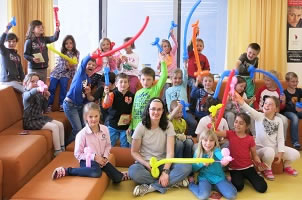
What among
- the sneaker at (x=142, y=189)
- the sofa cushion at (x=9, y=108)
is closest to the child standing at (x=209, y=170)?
the sneaker at (x=142, y=189)

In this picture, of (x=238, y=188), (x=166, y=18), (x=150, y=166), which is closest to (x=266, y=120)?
(x=238, y=188)

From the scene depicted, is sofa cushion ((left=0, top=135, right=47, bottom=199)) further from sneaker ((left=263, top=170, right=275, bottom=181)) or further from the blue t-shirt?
sneaker ((left=263, top=170, right=275, bottom=181))

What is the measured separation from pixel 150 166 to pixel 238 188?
774 millimetres

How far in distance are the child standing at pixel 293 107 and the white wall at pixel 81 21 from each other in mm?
2909

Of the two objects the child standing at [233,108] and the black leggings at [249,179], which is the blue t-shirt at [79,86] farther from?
the black leggings at [249,179]

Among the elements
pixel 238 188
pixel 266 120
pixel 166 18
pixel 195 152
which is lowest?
pixel 238 188

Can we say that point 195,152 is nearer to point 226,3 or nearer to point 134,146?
point 134,146

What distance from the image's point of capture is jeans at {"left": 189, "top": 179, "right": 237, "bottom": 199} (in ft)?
11.3

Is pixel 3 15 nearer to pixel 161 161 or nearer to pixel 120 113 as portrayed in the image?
pixel 120 113

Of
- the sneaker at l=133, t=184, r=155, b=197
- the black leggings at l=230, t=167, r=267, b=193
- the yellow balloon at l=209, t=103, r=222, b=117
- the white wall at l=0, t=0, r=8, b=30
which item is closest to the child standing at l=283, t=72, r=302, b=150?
the black leggings at l=230, t=167, r=267, b=193

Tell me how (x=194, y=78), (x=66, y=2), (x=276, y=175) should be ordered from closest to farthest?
(x=276, y=175)
(x=194, y=78)
(x=66, y=2)

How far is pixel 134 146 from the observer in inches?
147

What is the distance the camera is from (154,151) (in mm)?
3732

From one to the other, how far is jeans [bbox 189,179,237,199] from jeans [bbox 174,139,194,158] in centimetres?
38
